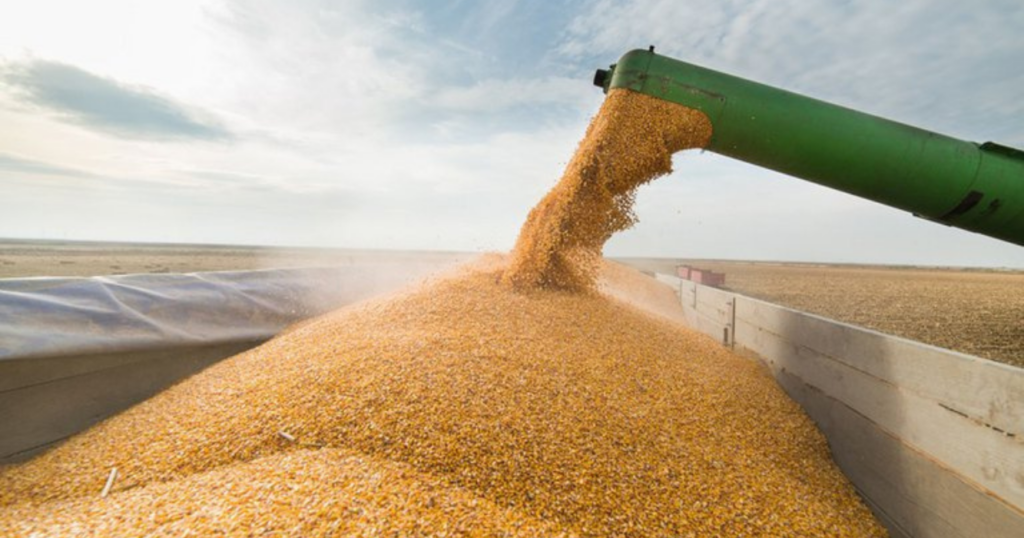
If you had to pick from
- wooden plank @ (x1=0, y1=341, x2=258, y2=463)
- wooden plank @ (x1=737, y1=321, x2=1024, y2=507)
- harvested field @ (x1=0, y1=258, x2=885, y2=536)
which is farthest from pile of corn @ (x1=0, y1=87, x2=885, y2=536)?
wooden plank @ (x1=737, y1=321, x2=1024, y2=507)

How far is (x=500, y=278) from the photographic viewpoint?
4508 mm

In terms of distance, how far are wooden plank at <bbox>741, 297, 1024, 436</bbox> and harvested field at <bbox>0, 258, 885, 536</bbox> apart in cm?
55

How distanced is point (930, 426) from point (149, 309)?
14.9ft

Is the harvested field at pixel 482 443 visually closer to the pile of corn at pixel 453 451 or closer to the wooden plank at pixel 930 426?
the pile of corn at pixel 453 451

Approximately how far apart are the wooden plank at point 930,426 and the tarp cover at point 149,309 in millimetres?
4291

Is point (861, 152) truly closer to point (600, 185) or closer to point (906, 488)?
point (600, 185)

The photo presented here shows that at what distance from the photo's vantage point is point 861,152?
112 inches

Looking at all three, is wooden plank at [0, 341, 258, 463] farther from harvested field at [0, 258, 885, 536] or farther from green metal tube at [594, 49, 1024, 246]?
green metal tube at [594, 49, 1024, 246]

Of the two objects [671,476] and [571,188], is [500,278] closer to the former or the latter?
[571,188]

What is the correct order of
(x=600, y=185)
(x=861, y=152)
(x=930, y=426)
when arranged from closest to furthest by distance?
(x=930, y=426)
(x=861, y=152)
(x=600, y=185)

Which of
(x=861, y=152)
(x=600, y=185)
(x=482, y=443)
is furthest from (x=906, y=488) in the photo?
(x=600, y=185)

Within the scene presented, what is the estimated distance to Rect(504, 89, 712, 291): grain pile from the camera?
3.11 meters

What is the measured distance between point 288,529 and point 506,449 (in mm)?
850

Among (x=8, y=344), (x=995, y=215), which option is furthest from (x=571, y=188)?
(x=8, y=344)
